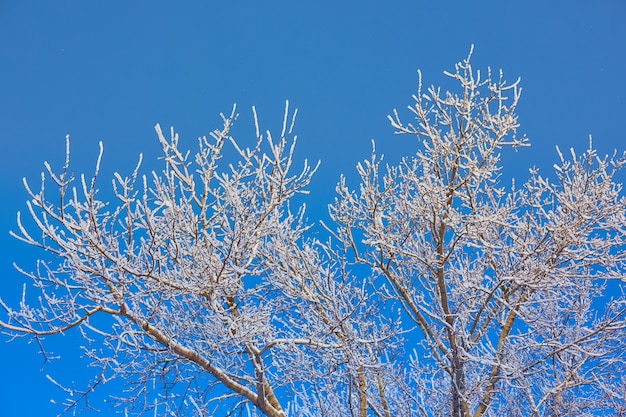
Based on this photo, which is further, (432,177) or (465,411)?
(432,177)

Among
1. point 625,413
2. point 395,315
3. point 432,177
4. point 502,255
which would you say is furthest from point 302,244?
point 625,413

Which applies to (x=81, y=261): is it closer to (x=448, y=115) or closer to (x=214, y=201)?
(x=214, y=201)

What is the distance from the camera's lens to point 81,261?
455 cm

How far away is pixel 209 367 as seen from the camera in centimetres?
529

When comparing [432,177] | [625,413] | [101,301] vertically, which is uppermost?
[432,177]

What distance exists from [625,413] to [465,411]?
1.96 meters

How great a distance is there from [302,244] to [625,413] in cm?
419

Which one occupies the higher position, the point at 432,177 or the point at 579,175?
the point at 432,177

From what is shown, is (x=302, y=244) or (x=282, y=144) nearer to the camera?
(x=282, y=144)

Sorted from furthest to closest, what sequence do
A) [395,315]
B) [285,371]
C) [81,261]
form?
[395,315], [285,371], [81,261]

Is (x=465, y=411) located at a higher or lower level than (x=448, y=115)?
lower

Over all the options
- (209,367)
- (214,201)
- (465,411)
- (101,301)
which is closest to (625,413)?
(465,411)

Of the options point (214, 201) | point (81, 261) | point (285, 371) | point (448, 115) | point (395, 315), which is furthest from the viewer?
point (395, 315)

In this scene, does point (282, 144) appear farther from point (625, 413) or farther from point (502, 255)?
point (625, 413)
